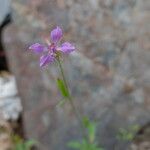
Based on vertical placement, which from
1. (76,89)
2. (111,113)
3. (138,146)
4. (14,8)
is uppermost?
(14,8)

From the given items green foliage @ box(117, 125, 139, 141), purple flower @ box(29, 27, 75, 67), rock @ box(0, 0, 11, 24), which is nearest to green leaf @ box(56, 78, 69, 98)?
purple flower @ box(29, 27, 75, 67)

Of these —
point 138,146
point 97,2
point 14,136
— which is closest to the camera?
point 138,146

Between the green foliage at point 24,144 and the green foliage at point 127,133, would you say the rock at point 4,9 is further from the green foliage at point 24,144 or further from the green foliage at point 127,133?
the green foliage at point 127,133

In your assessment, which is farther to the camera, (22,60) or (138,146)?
(22,60)

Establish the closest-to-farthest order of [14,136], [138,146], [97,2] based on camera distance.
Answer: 1. [138,146]
2. [97,2]
3. [14,136]

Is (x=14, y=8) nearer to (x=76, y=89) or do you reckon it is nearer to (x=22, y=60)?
(x=22, y=60)

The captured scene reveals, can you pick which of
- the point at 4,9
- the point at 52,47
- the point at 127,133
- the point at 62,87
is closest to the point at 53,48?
the point at 52,47

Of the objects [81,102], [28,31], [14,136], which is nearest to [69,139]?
[81,102]

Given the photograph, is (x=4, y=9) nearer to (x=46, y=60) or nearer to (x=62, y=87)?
(x=62, y=87)
